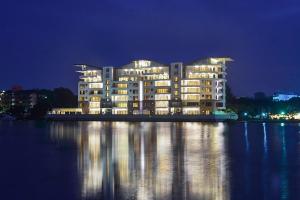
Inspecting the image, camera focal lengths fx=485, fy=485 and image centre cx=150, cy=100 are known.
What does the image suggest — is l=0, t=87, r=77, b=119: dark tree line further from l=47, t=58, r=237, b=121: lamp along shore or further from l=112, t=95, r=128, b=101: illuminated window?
l=112, t=95, r=128, b=101: illuminated window

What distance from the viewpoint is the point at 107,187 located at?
14125mm

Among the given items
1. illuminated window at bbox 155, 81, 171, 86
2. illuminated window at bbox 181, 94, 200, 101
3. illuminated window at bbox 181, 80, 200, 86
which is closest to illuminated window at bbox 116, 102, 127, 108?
illuminated window at bbox 155, 81, 171, 86

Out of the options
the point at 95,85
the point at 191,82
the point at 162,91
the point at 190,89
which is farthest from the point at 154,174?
→ the point at 95,85

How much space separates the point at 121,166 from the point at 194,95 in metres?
77.6

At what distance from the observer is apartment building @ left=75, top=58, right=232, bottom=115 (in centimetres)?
9519

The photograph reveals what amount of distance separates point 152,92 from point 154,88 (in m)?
1.04

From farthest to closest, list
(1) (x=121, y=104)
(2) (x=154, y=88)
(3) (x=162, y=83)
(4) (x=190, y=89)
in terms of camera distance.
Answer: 1. (1) (x=121, y=104)
2. (2) (x=154, y=88)
3. (3) (x=162, y=83)
4. (4) (x=190, y=89)

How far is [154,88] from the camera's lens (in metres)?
99.8

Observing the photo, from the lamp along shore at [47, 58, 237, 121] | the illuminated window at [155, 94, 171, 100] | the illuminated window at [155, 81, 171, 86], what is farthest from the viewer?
the illuminated window at [155, 81, 171, 86]

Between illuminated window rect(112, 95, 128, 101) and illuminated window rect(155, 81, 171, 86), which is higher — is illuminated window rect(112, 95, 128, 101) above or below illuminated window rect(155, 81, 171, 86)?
below

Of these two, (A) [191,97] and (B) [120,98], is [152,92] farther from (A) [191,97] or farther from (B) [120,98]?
(A) [191,97]

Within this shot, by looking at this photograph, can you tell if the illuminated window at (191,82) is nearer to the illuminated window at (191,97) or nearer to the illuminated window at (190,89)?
the illuminated window at (190,89)

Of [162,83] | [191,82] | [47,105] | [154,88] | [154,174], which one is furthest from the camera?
[47,105]

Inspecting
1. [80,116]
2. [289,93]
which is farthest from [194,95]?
[289,93]
